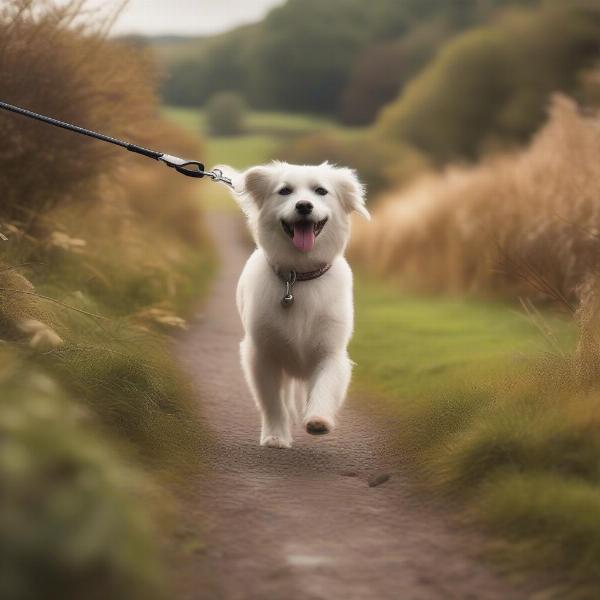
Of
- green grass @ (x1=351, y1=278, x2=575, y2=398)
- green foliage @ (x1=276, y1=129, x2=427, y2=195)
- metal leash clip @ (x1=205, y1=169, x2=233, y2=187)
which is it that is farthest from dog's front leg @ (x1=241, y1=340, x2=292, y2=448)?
green foliage @ (x1=276, y1=129, x2=427, y2=195)

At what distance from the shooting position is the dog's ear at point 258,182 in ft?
16.4

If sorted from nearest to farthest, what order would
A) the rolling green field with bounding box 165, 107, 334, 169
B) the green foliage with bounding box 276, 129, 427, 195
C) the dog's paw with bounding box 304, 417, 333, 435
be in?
the dog's paw with bounding box 304, 417, 333, 435 → the green foliage with bounding box 276, 129, 427, 195 → the rolling green field with bounding box 165, 107, 334, 169

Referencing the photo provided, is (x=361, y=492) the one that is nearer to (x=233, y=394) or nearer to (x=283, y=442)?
(x=283, y=442)

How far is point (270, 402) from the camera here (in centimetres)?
496

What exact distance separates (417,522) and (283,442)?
4.59ft

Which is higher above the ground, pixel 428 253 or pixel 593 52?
pixel 593 52

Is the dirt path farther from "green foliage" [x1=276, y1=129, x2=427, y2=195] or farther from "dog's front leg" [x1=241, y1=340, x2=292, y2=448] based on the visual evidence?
"green foliage" [x1=276, y1=129, x2=427, y2=195]

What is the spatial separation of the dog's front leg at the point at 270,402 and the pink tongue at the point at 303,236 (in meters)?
0.67

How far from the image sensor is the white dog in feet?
15.7

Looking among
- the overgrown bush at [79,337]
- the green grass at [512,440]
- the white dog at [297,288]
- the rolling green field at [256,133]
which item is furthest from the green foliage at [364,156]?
the white dog at [297,288]

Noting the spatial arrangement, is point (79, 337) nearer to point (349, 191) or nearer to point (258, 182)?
point (258, 182)

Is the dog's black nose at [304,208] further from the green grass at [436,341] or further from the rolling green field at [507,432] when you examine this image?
the green grass at [436,341]

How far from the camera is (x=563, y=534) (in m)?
3.22

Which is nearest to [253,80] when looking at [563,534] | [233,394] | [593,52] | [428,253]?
[593,52]
